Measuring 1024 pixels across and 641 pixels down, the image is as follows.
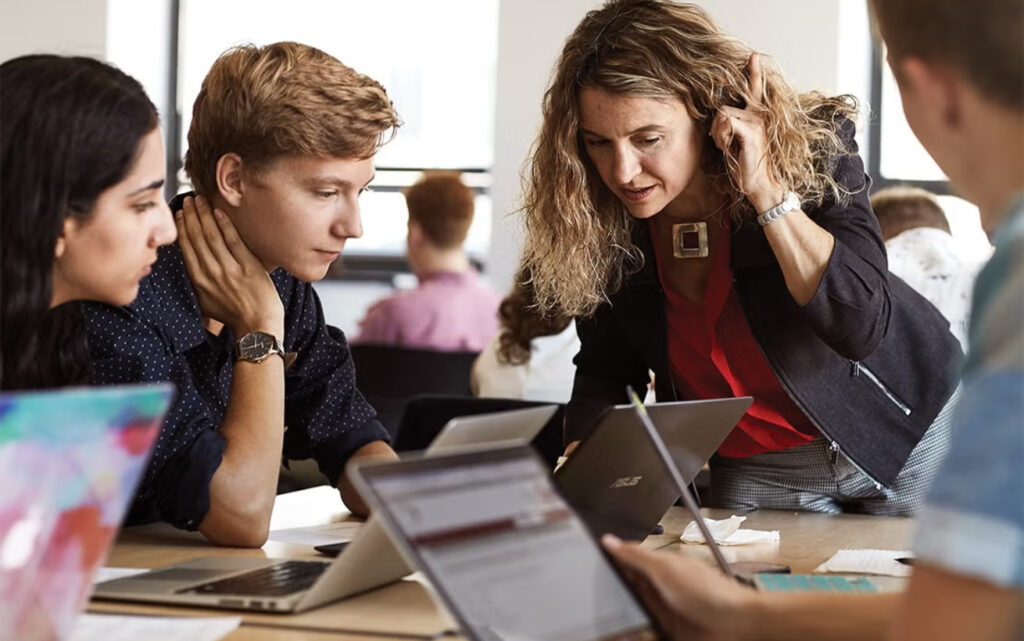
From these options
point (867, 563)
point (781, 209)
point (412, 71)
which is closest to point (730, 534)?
point (867, 563)

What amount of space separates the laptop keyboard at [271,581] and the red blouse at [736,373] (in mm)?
822

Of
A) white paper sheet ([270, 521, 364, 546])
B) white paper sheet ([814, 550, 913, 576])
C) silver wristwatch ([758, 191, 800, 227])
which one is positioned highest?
silver wristwatch ([758, 191, 800, 227])

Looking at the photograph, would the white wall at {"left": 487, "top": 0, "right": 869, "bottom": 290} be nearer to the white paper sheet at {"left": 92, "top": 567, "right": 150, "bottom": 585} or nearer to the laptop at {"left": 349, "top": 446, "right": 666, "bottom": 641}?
the white paper sheet at {"left": 92, "top": 567, "right": 150, "bottom": 585}

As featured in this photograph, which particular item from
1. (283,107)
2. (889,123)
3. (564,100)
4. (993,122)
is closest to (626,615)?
(993,122)

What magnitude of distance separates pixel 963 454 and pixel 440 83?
6.06 m

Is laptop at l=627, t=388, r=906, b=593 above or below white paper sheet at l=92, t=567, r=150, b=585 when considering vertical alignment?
above

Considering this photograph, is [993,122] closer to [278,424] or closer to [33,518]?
[33,518]

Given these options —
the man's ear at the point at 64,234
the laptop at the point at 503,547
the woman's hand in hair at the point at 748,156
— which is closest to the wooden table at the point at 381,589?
the laptop at the point at 503,547

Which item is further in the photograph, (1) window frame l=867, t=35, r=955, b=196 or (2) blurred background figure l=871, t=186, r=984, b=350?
(1) window frame l=867, t=35, r=955, b=196

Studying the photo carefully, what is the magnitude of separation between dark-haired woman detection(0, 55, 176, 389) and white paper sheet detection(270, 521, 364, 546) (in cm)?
40

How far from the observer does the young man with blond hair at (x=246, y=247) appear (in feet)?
5.73

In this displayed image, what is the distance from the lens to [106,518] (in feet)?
2.98

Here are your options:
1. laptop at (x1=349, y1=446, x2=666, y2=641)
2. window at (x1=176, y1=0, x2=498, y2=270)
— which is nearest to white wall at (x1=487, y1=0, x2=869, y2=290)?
window at (x1=176, y1=0, x2=498, y2=270)

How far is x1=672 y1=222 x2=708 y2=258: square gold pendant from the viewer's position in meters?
2.14
